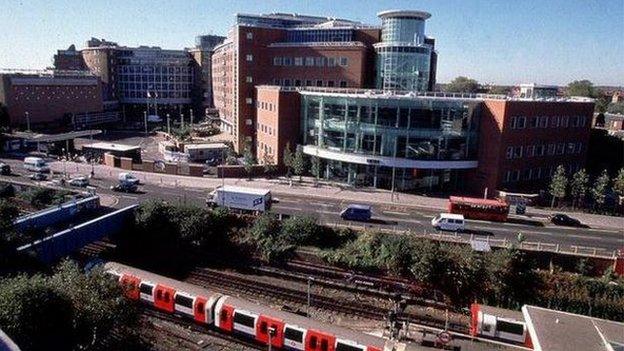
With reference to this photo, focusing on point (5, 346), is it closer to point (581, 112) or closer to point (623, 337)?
point (623, 337)

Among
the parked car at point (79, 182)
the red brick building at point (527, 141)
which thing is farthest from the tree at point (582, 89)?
the parked car at point (79, 182)

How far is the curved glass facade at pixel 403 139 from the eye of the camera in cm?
6084

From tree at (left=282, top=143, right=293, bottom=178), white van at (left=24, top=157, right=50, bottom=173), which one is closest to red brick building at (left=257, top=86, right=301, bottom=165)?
tree at (left=282, top=143, right=293, bottom=178)

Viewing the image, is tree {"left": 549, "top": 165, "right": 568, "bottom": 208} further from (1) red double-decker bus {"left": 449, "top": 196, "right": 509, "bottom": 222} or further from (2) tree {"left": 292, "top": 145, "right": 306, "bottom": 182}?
(2) tree {"left": 292, "top": 145, "right": 306, "bottom": 182}

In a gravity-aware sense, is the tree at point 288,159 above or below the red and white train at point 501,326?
above

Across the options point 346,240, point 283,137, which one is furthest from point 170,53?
point 346,240

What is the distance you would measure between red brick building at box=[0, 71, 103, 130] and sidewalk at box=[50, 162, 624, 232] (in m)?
40.2

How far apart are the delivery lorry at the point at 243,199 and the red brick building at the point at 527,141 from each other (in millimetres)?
29144

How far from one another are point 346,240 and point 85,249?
81.0ft

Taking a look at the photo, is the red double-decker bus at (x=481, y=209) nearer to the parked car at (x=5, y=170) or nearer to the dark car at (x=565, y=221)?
the dark car at (x=565, y=221)

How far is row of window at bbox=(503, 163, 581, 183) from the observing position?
205ft

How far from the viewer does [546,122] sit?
64.6 metres

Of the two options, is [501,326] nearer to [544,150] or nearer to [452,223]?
[452,223]

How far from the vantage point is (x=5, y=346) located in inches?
597
